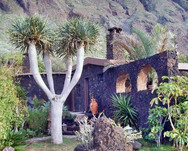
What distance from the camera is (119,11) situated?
49.5 metres

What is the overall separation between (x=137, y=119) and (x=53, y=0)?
42.1m

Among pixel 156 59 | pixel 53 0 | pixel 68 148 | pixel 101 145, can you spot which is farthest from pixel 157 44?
pixel 53 0

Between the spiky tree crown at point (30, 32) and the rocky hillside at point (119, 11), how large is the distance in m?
31.1

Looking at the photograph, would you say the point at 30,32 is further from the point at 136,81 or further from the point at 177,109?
the point at 177,109

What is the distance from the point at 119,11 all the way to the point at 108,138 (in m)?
46.1

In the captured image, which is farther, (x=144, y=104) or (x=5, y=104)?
(x=144, y=104)

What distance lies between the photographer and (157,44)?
462 inches

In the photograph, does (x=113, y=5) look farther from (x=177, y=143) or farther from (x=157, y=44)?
(x=177, y=143)

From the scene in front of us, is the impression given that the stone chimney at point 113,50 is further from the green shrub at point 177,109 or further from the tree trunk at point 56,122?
the green shrub at point 177,109

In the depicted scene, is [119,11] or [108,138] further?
[119,11]

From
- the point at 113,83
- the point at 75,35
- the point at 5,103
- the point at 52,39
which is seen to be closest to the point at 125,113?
the point at 113,83

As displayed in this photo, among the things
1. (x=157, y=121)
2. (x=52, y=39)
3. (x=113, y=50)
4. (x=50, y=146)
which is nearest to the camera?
(x=157, y=121)

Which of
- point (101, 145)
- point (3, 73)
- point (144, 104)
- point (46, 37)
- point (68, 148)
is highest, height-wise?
point (46, 37)

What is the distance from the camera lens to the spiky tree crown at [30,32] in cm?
908
